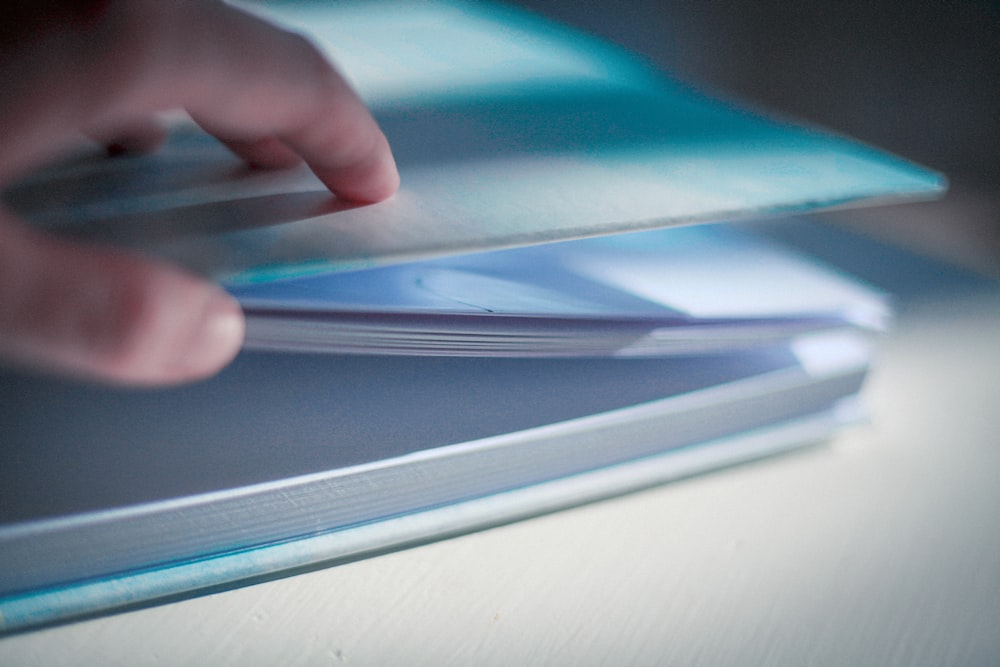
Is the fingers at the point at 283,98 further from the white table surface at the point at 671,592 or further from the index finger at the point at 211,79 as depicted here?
the white table surface at the point at 671,592

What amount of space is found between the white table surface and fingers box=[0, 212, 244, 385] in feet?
0.39

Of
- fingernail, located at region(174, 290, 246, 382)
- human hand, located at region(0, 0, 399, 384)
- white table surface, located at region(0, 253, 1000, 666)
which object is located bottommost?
white table surface, located at region(0, 253, 1000, 666)

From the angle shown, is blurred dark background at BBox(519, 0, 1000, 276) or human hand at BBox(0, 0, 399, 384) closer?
human hand at BBox(0, 0, 399, 384)

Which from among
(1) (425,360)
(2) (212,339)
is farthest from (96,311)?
(1) (425,360)

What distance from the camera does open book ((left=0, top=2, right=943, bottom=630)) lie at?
0.97 ft

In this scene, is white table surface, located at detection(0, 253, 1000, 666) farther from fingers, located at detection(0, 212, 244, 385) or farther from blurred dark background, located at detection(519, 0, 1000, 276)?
blurred dark background, located at detection(519, 0, 1000, 276)

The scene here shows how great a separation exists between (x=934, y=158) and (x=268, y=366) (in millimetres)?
916


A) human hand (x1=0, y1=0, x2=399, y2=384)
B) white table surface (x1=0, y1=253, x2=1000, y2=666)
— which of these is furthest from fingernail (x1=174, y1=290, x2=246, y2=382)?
white table surface (x1=0, y1=253, x2=1000, y2=666)

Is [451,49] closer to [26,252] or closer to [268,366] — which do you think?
[268,366]

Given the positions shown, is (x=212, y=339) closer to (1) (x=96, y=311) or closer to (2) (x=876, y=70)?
(1) (x=96, y=311)

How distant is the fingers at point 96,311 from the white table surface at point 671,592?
0.12 meters

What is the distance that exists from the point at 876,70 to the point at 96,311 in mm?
1024

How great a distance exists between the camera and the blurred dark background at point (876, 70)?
0.88m

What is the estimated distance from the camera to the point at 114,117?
227mm
